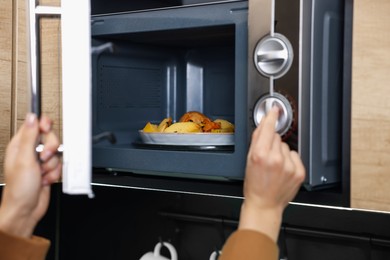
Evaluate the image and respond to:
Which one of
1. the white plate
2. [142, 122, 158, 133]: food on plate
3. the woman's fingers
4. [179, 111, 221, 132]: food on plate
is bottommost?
the woman's fingers

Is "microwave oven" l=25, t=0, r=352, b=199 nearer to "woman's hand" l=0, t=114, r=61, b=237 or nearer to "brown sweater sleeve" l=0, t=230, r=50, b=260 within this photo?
"woman's hand" l=0, t=114, r=61, b=237

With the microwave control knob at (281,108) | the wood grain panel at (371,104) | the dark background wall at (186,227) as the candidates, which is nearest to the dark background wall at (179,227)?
the dark background wall at (186,227)

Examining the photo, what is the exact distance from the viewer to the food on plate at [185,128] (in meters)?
1.13

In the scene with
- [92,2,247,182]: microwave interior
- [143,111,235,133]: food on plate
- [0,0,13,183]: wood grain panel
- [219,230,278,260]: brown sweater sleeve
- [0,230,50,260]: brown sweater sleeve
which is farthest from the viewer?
[0,0,13,183]: wood grain panel

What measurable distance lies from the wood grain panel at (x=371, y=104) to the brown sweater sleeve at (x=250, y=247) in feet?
0.75

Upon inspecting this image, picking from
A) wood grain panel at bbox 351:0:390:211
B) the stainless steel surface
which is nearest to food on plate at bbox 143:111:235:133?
the stainless steel surface

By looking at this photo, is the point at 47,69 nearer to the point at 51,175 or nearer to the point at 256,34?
the point at 51,175

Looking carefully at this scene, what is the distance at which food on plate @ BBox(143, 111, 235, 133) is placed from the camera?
1141mm

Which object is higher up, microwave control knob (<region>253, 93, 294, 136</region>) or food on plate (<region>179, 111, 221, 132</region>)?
microwave control knob (<region>253, 93, 294, 136</region>)

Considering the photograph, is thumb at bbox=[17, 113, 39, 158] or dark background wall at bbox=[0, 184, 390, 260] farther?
dark background wall at bbox=[0, 184, 390, 260]

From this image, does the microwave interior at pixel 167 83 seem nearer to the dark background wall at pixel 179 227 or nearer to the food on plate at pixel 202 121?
the food on plate at pixel 202 121

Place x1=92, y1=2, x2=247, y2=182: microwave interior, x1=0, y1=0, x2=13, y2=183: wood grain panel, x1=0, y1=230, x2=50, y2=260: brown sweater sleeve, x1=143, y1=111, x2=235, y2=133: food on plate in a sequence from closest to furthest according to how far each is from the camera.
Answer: x1=0, y1=230, x2=50, y2=260: brown sweater sleeve → x1=92, y1=2, x2=247, y2=182: microwave interior → x1=143, y1=111, x2=235, y2=133: food on plate → x1=0, y1=0, x2=13, y2=183: wood grain panel

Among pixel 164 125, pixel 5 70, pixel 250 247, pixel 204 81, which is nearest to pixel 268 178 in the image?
pixel 250 247

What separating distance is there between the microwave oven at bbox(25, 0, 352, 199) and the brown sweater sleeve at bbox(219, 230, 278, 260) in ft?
0.56
